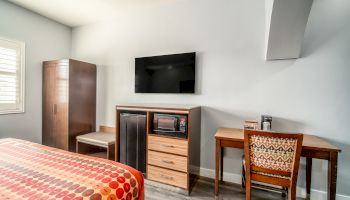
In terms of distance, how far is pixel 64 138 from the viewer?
9.30ft

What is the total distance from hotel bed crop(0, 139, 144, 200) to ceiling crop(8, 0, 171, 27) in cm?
236

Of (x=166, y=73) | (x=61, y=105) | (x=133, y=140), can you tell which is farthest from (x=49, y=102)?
(x=166, y=73)

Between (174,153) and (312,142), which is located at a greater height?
(312,142)

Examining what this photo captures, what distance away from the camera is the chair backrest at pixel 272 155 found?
1422 mm

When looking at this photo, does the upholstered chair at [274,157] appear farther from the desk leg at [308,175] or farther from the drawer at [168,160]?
the drawer at [168,160]

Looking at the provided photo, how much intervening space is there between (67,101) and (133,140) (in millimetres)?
1418

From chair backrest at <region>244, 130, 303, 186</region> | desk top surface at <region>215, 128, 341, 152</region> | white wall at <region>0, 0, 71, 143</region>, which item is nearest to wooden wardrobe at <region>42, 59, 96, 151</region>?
white wall at <region>0, 0, 71, 143</region>

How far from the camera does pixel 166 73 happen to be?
2627 mm

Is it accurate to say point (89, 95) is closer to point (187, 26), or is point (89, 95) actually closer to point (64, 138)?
point (64, 138)

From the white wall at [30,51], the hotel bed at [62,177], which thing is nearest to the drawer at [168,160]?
the hotel bed at [62,177]

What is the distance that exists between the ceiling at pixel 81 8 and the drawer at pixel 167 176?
2.57m

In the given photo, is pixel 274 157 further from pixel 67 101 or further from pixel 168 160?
pixel 67 101

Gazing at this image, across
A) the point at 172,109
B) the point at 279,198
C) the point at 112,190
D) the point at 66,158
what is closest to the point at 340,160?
the point at 279,198

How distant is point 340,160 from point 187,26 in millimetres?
2590
